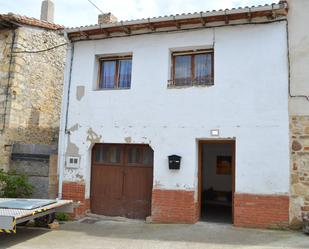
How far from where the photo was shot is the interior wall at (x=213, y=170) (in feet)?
45.5

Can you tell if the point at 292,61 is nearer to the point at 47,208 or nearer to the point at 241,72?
the point at 241,72

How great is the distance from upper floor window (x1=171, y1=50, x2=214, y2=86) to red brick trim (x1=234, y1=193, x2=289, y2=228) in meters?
3.23

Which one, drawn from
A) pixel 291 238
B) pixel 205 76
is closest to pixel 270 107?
pixel 205 76

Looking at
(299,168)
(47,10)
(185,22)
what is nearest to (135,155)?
(185,22)

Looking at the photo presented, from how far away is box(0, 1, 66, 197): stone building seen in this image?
34.4ft

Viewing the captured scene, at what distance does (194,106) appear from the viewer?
9.06 m

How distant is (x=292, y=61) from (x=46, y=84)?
858cm

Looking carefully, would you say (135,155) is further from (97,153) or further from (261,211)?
(261,211)

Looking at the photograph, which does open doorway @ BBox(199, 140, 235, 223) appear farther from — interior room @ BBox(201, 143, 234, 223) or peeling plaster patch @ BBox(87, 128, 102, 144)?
peeling plaster patch @ BBox(87, 128, 102, 144)

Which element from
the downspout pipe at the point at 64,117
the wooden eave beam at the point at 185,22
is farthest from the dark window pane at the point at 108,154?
the wooden eave beam at the point at 185,22

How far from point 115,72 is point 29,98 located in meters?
3.49

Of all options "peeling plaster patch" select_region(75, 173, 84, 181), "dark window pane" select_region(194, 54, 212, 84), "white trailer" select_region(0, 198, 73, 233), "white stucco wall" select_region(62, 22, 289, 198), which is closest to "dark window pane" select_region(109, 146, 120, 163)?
"white stucco wall" select_region(62, 22, 289, 198)

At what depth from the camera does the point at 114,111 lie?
984 cm

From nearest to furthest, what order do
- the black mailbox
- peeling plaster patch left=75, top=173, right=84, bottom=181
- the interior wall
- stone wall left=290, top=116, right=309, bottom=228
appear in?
stone wall left=290, top=116, right=309, bottom=228 < the black mailbox < peeling plaster patch left=75, top=173, right=84, bottom=181 < the interior wall
